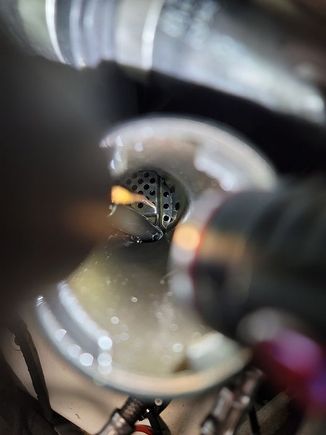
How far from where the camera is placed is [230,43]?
57 centimetres

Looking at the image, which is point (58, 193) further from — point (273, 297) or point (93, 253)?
point (273, 297)

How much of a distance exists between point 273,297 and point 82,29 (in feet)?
1.48

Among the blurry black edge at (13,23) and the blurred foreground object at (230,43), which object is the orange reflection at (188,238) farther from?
the blurry black edge at (13,23)

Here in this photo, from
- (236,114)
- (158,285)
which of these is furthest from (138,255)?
(236,114)

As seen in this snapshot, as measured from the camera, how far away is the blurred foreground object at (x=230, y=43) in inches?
22.3

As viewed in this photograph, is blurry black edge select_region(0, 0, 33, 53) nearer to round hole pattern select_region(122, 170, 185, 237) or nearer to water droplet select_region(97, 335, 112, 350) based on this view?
round hole pattern select_region(122, 170, 185, 237)

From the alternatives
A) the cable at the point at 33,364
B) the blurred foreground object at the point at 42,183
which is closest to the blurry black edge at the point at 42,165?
the blurred foreground object at the point at 42,183

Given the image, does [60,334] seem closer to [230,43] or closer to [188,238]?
[188,238]

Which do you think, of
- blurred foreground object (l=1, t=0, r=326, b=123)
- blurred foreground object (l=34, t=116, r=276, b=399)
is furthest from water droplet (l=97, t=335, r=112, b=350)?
blurred foreground object (l=1, t=0, r=326, b=123)

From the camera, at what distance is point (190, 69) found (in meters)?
0.60

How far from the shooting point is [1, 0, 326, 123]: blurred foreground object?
565 millimetres

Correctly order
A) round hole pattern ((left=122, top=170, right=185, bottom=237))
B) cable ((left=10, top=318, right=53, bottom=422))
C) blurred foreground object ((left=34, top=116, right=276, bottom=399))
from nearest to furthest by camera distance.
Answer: blurred foreground object ((left=34, top=116, right=276, bottom=399)) → round hole pattern ((left=122, top=170, right=185, bottom=237)) → cable ((left=10, top=318, right=53, bottom=422))

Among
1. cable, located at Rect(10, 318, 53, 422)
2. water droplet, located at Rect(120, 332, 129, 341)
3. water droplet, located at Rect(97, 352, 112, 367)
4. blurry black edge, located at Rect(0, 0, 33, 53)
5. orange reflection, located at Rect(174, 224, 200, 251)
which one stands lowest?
cable, located at Rect(10, 318, 53, 422)

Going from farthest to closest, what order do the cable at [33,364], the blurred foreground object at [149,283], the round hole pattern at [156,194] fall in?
the cable at [33,364], the round hole pattern at [156,194], the blurred foreground object at [149,283]
